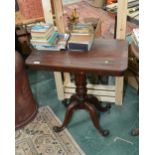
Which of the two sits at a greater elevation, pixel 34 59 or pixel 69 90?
pixel 34 59

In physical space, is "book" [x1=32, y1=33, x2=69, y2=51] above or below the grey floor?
above

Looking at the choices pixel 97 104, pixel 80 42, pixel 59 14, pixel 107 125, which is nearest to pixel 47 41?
pixel 80 42

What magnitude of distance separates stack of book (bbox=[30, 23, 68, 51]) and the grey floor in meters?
0.77

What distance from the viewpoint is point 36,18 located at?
2.22 m

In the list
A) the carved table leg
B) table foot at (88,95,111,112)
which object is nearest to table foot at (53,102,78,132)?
the carved table leg

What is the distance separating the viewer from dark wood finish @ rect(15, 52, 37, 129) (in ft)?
5.76

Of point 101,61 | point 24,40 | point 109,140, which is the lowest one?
point 109,140

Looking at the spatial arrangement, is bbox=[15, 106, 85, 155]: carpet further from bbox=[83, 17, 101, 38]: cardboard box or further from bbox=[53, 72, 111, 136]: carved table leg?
bbox=[83, 17, 101, 38]: cardboard box

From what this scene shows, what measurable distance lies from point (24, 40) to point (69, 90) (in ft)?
2.78

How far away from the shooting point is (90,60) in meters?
1.35

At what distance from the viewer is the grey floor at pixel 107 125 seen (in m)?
1.70
